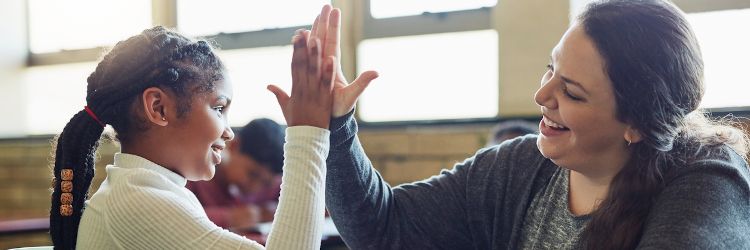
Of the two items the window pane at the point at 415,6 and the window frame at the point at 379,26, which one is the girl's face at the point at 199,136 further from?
the window pane at the point at 415,6

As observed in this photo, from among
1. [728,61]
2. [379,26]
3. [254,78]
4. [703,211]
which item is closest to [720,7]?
[728,61]

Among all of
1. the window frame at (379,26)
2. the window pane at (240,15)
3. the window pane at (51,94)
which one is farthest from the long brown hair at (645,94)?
the window pane at (51,94)

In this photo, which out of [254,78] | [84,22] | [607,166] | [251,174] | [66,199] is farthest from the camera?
[84,22]

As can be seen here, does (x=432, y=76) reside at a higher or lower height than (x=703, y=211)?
lower

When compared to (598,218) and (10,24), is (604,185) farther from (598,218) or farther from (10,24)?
(10,24)

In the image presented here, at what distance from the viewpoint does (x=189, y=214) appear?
1128 mm

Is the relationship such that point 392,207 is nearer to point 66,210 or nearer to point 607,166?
point 607,166

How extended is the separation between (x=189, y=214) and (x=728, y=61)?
7.31 ft

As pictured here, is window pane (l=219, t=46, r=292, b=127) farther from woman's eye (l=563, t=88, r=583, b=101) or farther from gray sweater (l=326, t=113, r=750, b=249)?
woman's eye (l=563, t=88, r=583, b=101)

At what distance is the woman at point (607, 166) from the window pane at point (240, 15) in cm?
254

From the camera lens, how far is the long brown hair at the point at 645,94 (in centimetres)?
119

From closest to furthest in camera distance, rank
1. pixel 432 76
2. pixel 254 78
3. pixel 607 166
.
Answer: pixel 607 166
pixel 432 76
pixel 254 78

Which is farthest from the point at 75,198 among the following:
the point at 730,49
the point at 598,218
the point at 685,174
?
the point at 730,49

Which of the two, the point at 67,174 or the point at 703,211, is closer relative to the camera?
the point at 703,211
